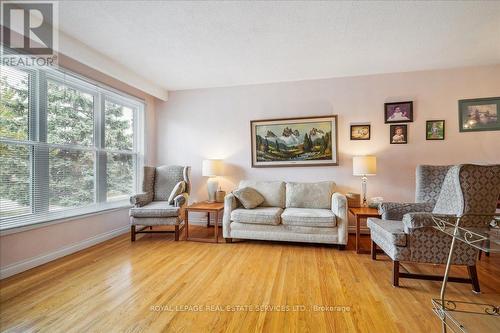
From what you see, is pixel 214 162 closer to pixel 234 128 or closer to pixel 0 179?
pixel 234 128

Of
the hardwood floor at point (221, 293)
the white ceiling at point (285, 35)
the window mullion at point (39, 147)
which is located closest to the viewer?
the hardwood floor at point (221, 293)

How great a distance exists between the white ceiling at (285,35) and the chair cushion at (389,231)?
1.99 meters

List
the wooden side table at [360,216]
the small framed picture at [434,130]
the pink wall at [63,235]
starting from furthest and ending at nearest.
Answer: the small framed picture at [434,130], the wooden side table at [360,216], the pink wall at [63,235]

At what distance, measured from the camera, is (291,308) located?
5.19 feet

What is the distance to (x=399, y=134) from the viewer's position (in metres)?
3.28

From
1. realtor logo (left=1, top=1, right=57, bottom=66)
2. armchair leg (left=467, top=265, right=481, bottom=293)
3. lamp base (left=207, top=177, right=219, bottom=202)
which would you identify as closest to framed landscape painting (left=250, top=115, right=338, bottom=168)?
lamp base (left=207, top=177, right=219, bottom=202)

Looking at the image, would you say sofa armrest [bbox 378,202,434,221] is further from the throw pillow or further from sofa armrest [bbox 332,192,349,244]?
the throw pillow

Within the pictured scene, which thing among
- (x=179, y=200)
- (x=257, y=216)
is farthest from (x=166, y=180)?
(x=257, y=216)

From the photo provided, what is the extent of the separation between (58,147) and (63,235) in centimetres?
103

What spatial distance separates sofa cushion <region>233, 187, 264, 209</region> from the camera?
3.03m

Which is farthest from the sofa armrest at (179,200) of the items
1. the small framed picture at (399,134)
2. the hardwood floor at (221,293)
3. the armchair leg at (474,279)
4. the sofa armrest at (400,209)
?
the small framed picture at (399,134)

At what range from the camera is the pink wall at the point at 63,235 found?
2.05 metres

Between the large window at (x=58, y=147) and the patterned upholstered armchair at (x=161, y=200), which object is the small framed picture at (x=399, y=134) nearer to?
the patterned upholstered armchair at (x=161, y=200)

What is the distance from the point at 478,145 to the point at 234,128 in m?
3.64
